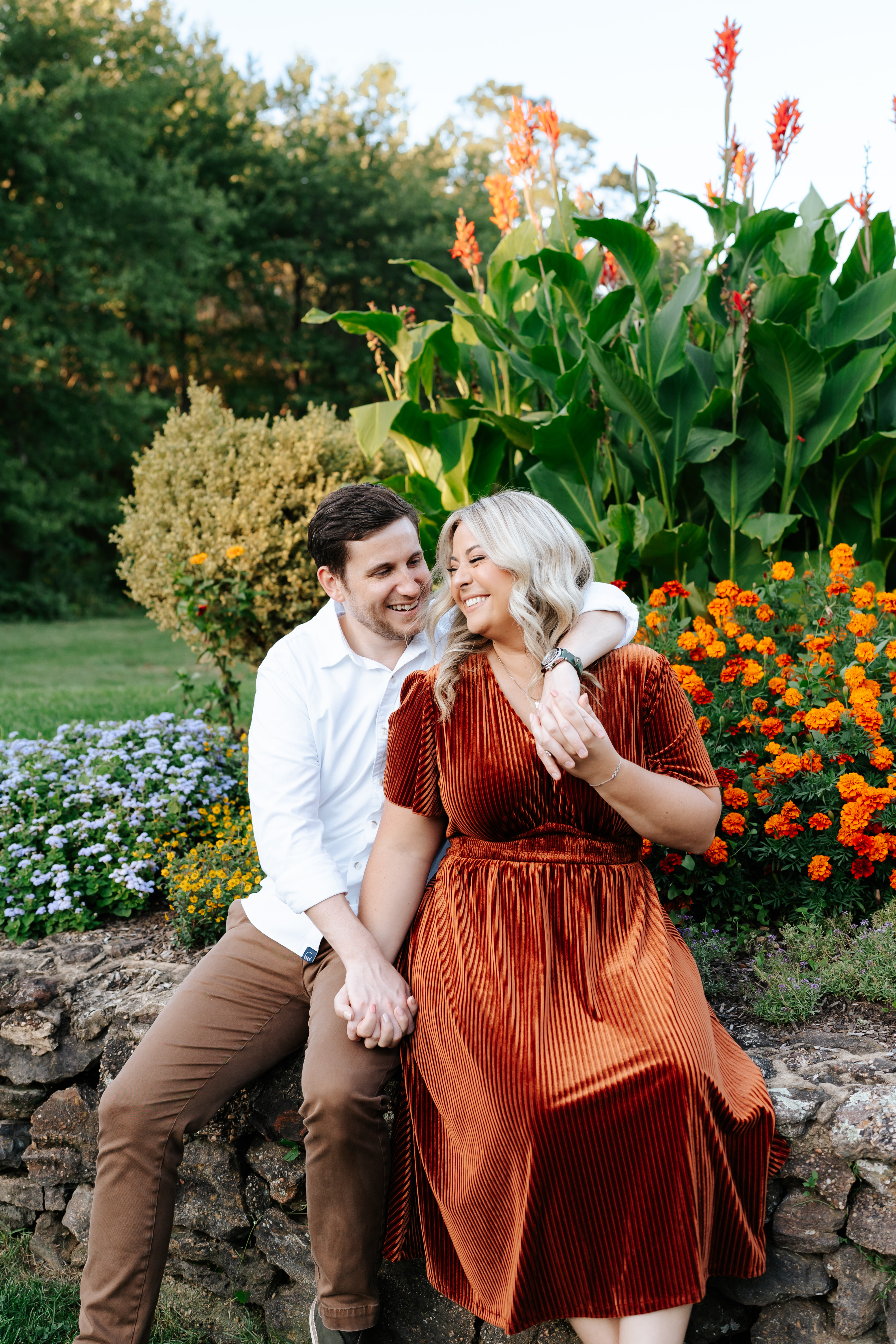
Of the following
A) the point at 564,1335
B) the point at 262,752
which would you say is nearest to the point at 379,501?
the point at 262,752

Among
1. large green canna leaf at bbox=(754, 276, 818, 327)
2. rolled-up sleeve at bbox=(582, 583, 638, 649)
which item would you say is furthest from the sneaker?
large green canna leaf at bbox=(754, 276, 818, 327)

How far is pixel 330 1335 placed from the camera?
1876mm

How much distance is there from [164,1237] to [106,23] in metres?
19.5

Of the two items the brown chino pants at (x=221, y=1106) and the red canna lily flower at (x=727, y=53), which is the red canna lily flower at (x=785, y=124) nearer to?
the red canna lily flower at (x=727, y=53)

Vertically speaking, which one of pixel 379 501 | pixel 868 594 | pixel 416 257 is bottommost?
pixel 868 594

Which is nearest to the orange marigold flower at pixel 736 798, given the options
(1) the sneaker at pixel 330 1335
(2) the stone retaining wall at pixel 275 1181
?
(2) the stone retaining wall at pixel 275 1181

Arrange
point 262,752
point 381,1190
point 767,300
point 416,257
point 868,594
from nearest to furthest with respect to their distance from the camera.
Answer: point 381,1190 → point 262,752 → point 868,594 → point 767,300 → point 416,257

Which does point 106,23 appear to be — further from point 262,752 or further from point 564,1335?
point 564,1335

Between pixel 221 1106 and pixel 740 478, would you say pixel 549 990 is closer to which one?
pixel 221 1106

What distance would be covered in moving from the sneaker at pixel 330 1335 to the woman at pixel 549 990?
0.16m

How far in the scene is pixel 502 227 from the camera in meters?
4.29

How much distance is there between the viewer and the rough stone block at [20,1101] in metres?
2.59

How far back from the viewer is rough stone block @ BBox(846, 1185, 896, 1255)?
182cm

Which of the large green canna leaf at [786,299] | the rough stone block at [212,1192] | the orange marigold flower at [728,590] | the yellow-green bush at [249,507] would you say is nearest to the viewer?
the rough stone block at [212,1192]
